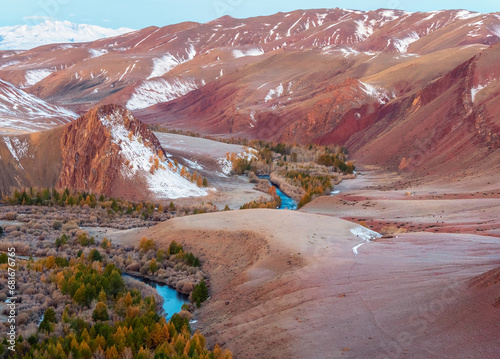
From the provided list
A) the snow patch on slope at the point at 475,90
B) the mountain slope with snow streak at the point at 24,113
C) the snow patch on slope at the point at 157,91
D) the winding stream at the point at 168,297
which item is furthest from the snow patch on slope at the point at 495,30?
the winding stream at the point at 168,297

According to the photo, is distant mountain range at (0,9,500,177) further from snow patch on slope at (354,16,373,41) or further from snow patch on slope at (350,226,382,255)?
snow patch on slope at (350,226,382,255)

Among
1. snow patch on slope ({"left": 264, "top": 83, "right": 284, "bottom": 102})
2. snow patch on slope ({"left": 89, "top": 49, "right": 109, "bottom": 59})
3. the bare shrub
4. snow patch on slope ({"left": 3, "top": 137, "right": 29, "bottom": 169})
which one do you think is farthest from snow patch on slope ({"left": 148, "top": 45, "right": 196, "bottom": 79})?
the bare shrub

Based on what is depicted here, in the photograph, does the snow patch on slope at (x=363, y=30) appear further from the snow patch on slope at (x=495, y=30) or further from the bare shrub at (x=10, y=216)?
the bare shrub at (x=10, y=216)

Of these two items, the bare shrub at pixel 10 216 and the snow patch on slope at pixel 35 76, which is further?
the snow patch on slope at pixel 35 76

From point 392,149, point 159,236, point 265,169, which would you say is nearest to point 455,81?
point 392,149

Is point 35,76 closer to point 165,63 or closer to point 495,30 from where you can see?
point 165,63

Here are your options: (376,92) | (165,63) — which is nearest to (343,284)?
(376,92)
